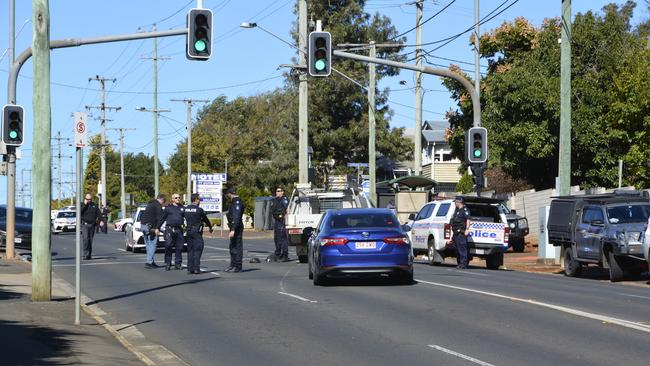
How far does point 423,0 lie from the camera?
169 ft

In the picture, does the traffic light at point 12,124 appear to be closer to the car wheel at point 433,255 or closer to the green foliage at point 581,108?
the car wheel at point 433,255

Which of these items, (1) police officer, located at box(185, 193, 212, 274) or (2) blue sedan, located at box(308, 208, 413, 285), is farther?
(1) police officer, located at box(185, 193, 212, 274)

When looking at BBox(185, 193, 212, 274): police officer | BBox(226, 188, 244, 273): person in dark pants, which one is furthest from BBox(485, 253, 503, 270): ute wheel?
BBox(185, 193, 212, 274): police officer

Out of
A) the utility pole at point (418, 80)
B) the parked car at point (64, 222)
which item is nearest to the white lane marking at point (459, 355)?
the utility pole at point (418, 80)

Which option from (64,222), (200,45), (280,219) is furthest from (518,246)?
(64,222)

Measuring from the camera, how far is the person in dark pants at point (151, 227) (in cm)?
2902

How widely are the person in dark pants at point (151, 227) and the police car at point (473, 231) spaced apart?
7.45m

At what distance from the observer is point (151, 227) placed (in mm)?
29484

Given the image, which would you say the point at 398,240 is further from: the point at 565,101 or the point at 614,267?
the point at 565,101

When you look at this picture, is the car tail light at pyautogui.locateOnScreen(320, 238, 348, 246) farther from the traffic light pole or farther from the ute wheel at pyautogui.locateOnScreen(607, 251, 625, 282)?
the ute wheel at pyautogui.locateOnScreen(607, 251, 625, 282)

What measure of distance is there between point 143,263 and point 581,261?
476 inches

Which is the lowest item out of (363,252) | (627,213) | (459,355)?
(459,355)

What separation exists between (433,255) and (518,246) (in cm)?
1178

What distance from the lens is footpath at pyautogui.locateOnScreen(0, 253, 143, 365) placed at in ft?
37.7
